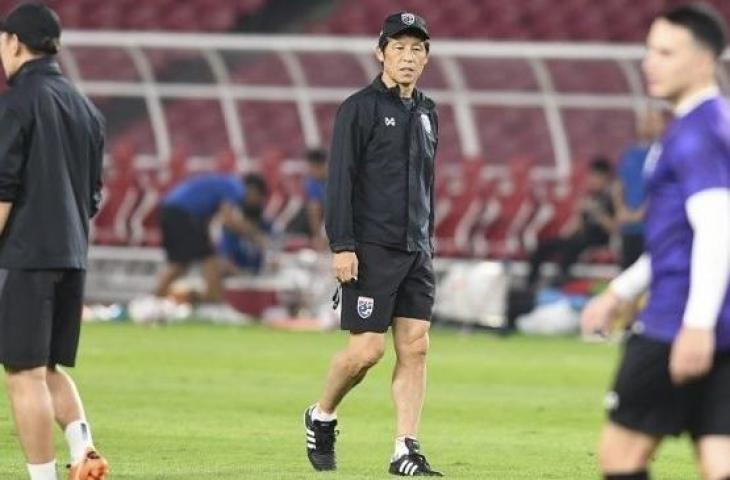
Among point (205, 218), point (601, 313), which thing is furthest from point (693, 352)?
point (205, 218)

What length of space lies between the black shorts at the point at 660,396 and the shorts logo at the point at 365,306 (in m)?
4.05

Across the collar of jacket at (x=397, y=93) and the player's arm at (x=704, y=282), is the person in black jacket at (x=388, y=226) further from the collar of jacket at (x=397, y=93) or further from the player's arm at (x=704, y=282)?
the player's arm at (x=704, y=282)

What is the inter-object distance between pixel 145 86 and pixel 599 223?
6.37 meters

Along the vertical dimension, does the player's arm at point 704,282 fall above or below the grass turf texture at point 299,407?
above

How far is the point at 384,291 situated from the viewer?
37.3 ft

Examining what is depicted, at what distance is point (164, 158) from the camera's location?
2908 centimetres

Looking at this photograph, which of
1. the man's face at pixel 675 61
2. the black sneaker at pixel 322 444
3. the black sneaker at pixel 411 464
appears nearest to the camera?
the man's face at pixel 675 61

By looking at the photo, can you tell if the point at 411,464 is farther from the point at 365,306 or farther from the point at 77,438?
the point at 77,438

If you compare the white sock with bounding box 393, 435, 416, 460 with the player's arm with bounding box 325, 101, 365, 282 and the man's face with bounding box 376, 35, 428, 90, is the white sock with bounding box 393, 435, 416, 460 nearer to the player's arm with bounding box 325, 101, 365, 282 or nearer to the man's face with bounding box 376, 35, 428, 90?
the player's arm with bounding box 325, 101, 365, 282

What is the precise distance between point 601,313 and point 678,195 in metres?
0.47

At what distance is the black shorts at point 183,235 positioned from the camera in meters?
25.6

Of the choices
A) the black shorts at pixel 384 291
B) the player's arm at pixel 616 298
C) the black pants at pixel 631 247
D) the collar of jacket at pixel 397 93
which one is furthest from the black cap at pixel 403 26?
the black pants at pixel 631 247

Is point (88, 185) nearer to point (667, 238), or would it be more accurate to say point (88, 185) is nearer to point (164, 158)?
point (667, 238)

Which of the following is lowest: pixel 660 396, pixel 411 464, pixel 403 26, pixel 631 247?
pixel 411 464
